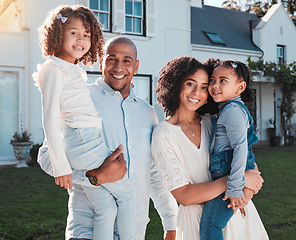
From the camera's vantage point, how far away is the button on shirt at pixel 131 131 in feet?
7.14

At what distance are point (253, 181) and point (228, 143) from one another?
0.28 metres

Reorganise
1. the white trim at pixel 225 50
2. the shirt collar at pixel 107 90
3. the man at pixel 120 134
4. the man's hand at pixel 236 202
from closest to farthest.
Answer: the man at pixel 120 134
the man's hand at pixel 236 202
the shirt collar at pixel 107 90
the white trim at pixel 225 50

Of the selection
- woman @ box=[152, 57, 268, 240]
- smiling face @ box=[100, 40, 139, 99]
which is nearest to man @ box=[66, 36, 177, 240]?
smiling face @ box=[100, 40, 139, 99]

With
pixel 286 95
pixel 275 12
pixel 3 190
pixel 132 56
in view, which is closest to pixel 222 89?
pixel 132 56

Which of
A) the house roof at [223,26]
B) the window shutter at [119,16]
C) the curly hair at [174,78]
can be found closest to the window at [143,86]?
the window shutter at [119,16]

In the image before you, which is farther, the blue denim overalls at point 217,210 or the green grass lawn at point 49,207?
the green grass lawn at point 49,207

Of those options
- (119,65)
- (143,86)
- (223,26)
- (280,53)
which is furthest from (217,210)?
(280,53)

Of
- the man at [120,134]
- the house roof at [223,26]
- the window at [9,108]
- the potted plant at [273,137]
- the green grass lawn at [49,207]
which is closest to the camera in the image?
the man at [120,134]

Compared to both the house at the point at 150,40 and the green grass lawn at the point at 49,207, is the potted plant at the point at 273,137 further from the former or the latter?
the green grass lawn at the point at 49,207

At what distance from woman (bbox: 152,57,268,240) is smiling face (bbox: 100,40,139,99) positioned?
0.87 feet

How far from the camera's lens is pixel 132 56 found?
236 centimetres

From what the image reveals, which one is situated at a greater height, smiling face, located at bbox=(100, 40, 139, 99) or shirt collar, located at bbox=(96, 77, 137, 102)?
smiling face, located at bbox=(100, 40, 139, 99)

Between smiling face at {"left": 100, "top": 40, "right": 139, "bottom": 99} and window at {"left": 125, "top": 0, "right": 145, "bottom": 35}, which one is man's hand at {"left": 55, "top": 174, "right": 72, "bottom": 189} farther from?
window at {"left": 125, "top": 0, "right": 145, "bottom": 35}

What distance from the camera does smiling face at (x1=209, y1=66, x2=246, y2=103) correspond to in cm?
238
